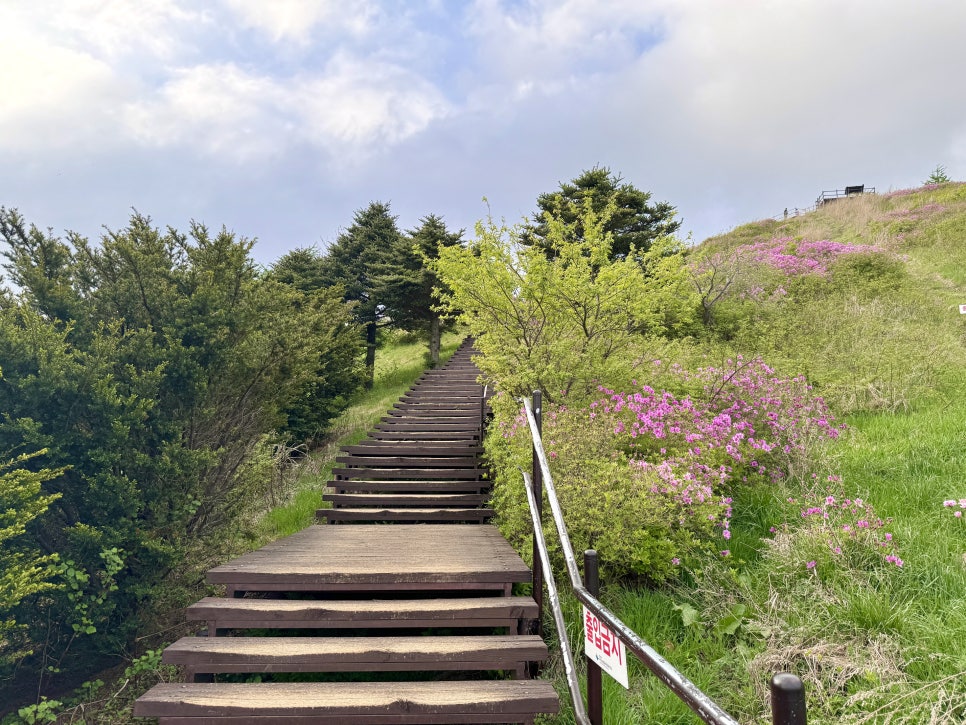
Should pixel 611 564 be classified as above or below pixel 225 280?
below

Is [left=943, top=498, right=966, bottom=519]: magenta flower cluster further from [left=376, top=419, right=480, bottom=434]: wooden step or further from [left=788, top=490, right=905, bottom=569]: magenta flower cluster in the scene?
[left=376, top=419, right=480, bottom=434]: wooden step

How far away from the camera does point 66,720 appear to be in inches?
131

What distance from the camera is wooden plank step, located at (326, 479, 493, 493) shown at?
6.30m

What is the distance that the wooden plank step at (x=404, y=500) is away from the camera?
5973 mm

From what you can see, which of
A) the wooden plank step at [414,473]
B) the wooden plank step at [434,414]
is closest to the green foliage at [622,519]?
the wooden plank step at [414,473]

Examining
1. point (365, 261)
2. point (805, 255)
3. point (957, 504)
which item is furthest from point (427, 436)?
point (805, 255)

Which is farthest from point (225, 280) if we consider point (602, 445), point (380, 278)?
point (380, 278)

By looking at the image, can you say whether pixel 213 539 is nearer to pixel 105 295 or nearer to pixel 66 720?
pixel 66 720

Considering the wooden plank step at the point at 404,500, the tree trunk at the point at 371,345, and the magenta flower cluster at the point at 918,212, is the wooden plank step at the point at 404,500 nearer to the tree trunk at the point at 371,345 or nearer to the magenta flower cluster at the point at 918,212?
the tree trunk at the point at 371,345

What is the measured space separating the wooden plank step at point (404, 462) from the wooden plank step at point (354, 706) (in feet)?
14.9

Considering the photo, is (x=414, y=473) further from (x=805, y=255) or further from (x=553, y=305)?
(x=805, y=255)

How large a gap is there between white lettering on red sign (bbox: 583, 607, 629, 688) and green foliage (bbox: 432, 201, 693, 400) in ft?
15.5

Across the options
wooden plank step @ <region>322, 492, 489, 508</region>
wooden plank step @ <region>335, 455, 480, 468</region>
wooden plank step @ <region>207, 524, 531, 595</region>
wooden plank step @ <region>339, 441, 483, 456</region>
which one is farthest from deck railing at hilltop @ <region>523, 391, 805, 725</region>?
wooden plank step @ <region>339, 441, 483, 456</region>

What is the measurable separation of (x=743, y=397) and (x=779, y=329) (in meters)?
7.21
